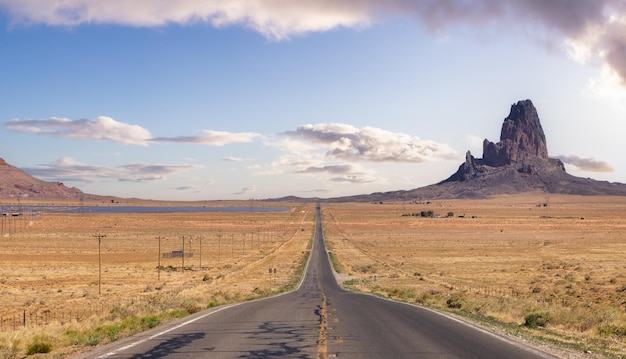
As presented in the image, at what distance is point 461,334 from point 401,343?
2.57 metres

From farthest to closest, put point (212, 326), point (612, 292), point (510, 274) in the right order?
point (510, 274) → point (612, 292) → point (212, 326)

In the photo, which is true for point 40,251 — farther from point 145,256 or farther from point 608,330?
point 608,330

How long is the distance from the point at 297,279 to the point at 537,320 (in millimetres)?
31691

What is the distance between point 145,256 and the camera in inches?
3041

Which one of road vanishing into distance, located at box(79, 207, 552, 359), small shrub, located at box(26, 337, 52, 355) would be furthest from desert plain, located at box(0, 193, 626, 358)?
road vanishing into distance, located at box(79, 207, 552, 359)

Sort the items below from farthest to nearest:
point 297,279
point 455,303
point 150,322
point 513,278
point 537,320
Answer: point 513,278
point 297,279
point 455,303
point 537,320
point 150,322

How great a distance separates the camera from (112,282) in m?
49.4

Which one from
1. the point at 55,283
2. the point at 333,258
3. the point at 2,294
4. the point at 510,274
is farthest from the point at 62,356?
the point at 333,258

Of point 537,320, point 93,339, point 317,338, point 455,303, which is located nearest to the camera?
point 317,338

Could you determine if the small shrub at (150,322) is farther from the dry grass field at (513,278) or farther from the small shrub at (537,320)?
the small shrub at (537,320)

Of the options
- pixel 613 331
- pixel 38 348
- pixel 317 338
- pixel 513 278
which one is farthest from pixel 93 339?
pixel 513 278

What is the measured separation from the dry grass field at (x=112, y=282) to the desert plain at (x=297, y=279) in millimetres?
131

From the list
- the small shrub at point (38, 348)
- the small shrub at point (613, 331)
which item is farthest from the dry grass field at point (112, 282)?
the small shrub at point (613, 331)

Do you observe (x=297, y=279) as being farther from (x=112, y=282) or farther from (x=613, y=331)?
(x=613, y=331)
